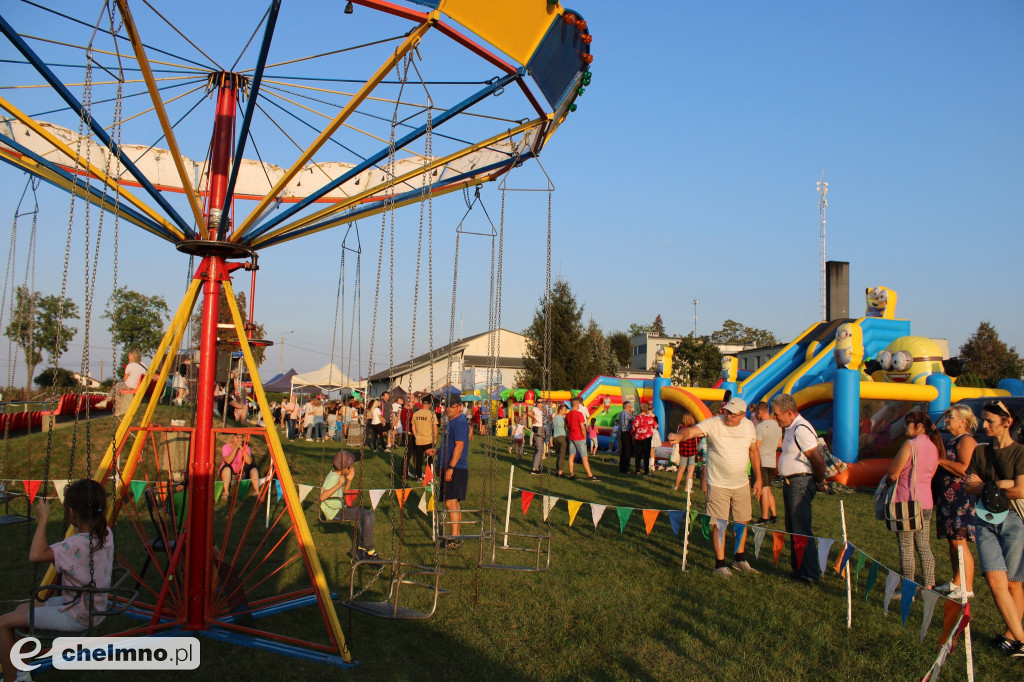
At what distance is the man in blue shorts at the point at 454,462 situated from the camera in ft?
29.6

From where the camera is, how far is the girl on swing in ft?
13.7

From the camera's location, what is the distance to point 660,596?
686 centimetres

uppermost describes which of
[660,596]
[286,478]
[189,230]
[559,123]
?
[559,123]

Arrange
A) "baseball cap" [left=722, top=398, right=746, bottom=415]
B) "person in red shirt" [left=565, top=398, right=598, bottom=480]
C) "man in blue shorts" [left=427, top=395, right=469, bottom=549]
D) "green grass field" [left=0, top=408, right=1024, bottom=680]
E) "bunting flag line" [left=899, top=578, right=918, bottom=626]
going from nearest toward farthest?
"green grass field" [left=0, top=408, right=1024, bottom=680] < "bunting flag line" [left=899, top=578, right=918, bottom=626] < "baseball cap" [left=722, top=398, right=746, bottom=415] < "man in blue shorts" [left=427, top=395, right=469, bottom=549] < "person in red shirt" [left=565, top=398, right=598, bottom=480]

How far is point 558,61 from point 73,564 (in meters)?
4.56

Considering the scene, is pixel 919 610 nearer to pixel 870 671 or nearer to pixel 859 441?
pixel 870 671

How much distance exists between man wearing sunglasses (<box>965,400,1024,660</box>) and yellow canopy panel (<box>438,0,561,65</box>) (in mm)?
4592

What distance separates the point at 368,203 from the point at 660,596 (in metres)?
4.65

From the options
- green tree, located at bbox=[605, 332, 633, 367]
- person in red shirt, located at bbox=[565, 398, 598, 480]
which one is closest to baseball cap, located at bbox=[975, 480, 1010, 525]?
person in red shirt, located at bbox=[565, 398, 598, 480]

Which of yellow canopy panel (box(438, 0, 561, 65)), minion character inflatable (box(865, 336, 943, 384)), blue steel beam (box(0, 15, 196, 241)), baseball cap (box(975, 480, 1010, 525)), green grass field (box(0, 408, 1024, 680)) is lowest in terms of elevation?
green grass field (box(0, 408, 1024, 680))

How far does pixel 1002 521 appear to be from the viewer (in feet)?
18.0

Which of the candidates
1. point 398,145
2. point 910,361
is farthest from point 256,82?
point 910,361

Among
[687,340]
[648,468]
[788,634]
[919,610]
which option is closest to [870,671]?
[788,634]

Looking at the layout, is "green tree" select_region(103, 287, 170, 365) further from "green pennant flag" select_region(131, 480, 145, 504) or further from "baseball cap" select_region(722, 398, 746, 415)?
"baseball cap" select_region(722, 398, 746, 415)
